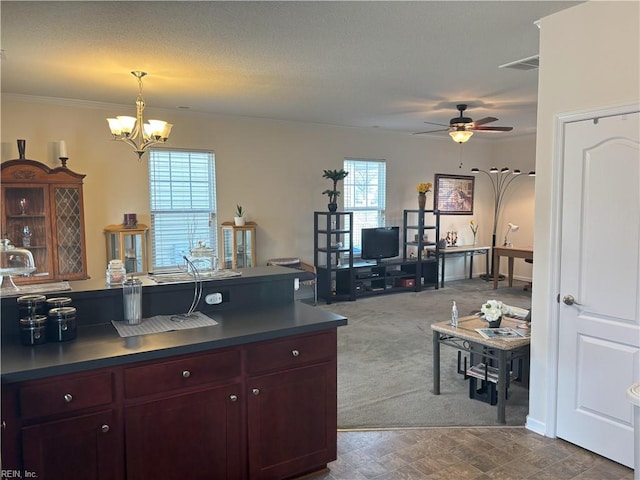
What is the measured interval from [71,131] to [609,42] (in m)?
5.20

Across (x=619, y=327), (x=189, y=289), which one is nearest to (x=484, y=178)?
(x=619, y=327)

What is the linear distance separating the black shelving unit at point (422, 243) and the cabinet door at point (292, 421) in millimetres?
5510

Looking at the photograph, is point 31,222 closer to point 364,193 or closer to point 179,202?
point 179,202

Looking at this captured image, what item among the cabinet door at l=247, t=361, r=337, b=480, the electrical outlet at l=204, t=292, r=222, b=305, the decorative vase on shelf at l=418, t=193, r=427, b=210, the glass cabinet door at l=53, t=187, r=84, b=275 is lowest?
the cabinet door at l=247, t=361, r=337, b=480

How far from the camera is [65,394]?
6.11ft

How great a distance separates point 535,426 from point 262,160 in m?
4.83

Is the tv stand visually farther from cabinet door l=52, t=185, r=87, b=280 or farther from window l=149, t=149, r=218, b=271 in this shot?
cabinet door l=52, t=185, r=87, b=280

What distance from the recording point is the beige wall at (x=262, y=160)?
5.33 m

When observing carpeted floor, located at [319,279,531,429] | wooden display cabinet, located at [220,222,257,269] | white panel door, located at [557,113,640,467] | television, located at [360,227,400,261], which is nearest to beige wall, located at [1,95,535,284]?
wooden display cabinet, located at [220,222,257,269]

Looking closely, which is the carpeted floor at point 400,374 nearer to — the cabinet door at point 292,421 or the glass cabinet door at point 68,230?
the cabinet door at point 292,421

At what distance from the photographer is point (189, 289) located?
270 centimetres

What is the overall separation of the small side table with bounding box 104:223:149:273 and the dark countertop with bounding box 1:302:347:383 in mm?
3304

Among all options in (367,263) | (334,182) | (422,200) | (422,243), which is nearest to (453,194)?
(422,200)

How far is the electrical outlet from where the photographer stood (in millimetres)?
2734
